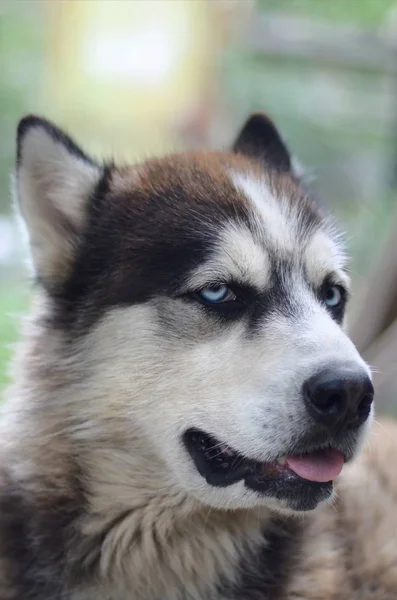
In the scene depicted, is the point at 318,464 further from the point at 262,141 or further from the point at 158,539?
the point at 262,141

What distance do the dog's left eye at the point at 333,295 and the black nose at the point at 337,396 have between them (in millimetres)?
479

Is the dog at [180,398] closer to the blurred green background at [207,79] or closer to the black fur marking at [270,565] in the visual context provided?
the black fur marking at [270,565]

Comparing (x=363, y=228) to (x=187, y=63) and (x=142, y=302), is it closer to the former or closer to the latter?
(x=187, y=63)

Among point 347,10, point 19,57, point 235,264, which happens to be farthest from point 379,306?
point 347,10

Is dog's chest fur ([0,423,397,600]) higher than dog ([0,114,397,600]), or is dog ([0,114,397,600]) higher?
dog ([0,114,397,600])

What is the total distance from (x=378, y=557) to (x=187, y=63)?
6.14 meters

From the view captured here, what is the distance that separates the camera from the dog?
6.07ft

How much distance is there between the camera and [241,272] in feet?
6.69

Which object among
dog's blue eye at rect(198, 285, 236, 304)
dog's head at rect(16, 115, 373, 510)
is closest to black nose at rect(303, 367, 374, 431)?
dog's head at rect(16, 115, 373, 510)

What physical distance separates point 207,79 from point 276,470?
Result: 21.2ft

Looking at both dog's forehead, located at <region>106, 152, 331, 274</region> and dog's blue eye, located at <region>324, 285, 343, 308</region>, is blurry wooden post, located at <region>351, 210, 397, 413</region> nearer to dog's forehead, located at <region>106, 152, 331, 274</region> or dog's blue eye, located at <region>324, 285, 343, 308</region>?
dog's blue eye, located at <region>324, 285, 343, 308</region>

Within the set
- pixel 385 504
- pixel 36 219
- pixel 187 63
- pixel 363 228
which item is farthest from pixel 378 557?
pixel 187 63

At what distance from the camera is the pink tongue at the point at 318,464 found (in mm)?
1850

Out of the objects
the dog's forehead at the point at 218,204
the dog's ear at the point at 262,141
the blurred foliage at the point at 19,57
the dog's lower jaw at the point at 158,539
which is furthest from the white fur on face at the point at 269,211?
the blurred foliage at the point at 19,57
